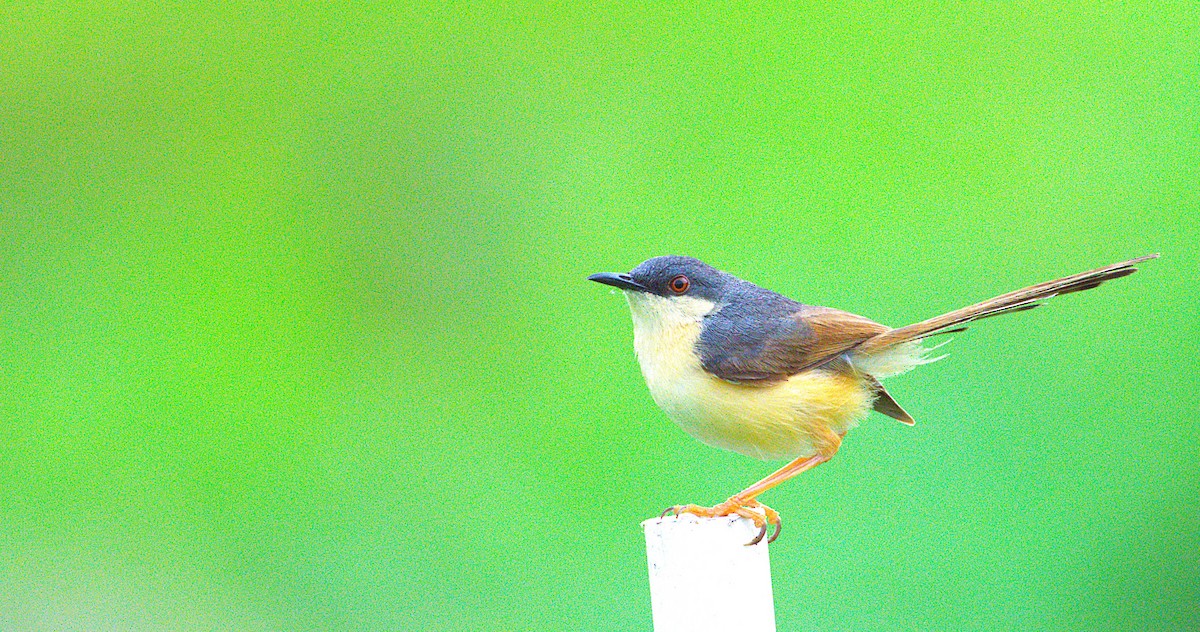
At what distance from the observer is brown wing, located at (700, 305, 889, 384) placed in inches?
129

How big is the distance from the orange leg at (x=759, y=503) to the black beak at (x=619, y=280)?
29.2 inches

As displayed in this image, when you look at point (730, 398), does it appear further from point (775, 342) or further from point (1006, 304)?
point (1006, 304)

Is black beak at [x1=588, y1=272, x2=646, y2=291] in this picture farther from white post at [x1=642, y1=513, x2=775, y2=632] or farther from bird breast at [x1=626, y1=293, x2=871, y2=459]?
white post at [x1=642, y1=513, x2=775, y2=632]

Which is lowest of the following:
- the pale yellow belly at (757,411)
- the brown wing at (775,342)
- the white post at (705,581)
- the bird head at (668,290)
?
the white post at (705,581)

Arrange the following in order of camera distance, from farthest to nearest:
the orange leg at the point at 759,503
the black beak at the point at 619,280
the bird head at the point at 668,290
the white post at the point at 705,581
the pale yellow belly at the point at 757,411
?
the bird head at the point at 668,290, the black beak at the point at 619,280, the pale yellow belly at the point at 757,411, the orange leg at the point at 759,503, the white post at the point at 705,581

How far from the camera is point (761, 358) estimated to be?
10.9ft

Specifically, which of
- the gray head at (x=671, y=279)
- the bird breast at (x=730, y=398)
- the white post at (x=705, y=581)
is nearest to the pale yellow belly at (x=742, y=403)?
the bird breast at (x=730, y=398)

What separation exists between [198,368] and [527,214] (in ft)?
7.43

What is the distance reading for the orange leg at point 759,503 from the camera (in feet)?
9.26

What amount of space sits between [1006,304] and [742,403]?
818 mm

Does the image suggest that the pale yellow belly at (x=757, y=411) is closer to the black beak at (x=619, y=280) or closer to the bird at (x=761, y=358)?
the bird at (x=761, y=358)

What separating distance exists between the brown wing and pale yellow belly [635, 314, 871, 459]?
3cm

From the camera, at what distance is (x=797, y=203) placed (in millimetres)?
5887

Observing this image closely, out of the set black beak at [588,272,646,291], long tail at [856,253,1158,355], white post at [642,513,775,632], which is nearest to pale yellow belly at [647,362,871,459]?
long tail at [856,253,1158,355]
